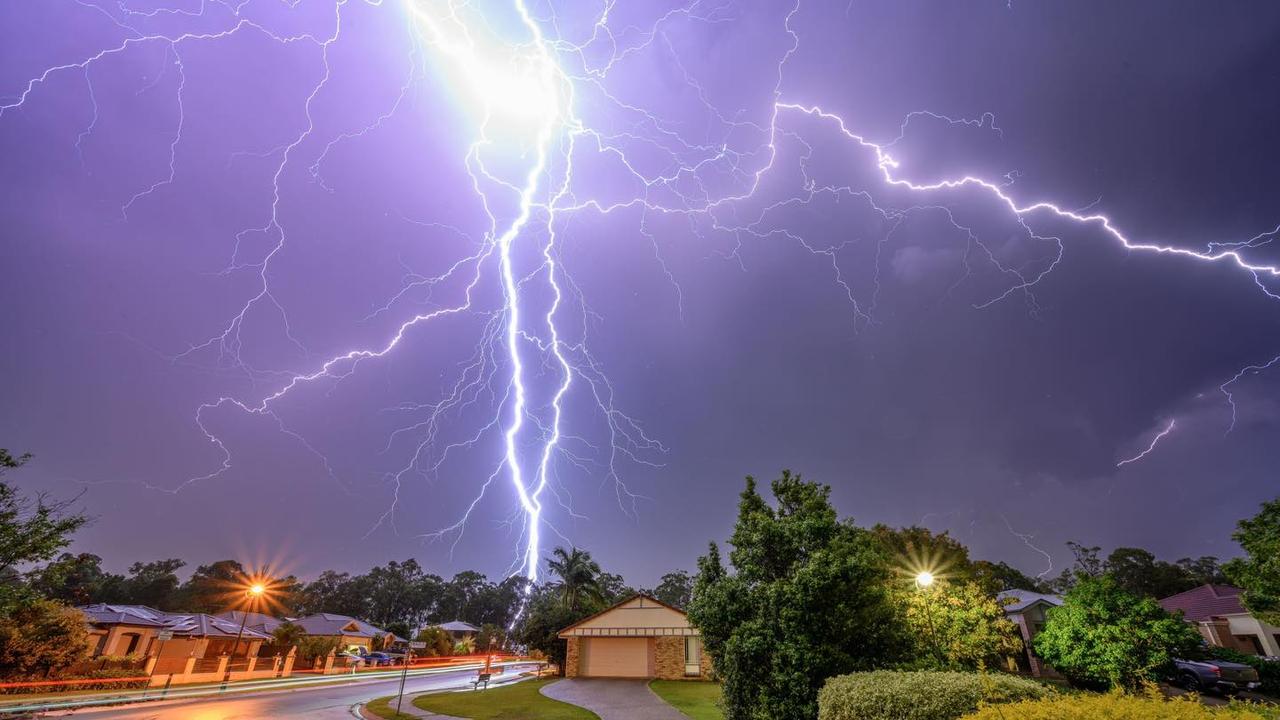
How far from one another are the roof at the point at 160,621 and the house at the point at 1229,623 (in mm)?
54749

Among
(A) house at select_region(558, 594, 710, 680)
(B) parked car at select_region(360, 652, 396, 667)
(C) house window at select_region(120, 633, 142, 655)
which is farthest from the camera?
(B) parked car at select_region(360, 652, 396, 667)

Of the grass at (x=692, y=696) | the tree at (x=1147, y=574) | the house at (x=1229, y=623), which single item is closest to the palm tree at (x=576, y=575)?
the grass at (x=692, y=696)

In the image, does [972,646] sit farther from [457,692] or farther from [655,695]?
[457,692]

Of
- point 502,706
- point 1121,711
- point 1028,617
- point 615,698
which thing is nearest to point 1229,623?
point 1028,617

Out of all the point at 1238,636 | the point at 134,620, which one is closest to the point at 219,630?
the point at 134,620

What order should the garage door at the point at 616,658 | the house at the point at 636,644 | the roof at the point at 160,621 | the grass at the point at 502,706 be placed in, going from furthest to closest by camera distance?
the garage door at the point at 616,658
the house at the point at 636,644
the roof at the point at 160,621
the grass at the point at 502,706

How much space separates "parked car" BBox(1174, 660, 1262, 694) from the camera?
18.0 m

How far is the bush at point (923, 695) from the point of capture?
20.9 ft

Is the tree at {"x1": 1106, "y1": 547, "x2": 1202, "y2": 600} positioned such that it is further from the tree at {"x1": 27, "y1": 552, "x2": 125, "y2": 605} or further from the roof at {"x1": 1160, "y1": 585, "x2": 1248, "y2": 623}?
the tree at {"x1": 27, "y1": 552, "x2": 125, "y2": 605}

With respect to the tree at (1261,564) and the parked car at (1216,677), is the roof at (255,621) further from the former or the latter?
the tree at (1261,564)

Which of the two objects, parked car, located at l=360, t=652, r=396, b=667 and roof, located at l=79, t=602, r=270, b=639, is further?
parked car, located at l=360, t=652, r=396, b=667

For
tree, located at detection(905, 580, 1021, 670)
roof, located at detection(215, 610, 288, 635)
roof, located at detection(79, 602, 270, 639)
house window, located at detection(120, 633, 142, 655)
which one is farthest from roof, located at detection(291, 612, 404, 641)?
tree, located at detection(905, 580, 1021, 670)

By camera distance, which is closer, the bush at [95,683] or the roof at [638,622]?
the bush at [95,683]

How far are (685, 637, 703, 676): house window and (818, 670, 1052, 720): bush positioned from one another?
22584 mm
